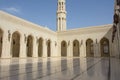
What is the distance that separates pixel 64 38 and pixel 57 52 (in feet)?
10.6

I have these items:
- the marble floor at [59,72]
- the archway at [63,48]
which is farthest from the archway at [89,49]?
the marble floor at [59,72]

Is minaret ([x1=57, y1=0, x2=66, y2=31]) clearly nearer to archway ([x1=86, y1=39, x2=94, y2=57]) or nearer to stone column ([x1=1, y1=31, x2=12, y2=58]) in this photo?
archway ([x1=86, y1=39, x2=94, y2=57])

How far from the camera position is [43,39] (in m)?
25.9

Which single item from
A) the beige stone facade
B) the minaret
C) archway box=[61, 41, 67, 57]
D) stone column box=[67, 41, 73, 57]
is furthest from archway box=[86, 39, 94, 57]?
the minaret

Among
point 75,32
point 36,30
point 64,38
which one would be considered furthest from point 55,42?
point 36,30

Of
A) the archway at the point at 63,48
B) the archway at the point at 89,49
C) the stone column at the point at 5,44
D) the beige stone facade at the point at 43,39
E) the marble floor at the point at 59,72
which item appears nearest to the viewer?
the marble floor at the point at 59,72

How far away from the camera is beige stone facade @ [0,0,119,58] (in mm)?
18094

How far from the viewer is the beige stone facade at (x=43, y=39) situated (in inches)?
712

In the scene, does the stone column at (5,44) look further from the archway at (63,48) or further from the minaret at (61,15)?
the minaret at (61,15)

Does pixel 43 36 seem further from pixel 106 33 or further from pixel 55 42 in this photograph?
pixel 106 33

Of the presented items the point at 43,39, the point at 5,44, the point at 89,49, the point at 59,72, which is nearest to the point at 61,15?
the point at 89,49

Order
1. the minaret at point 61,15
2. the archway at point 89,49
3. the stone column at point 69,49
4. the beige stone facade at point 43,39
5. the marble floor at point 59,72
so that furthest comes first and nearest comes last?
the minaret at point 61,15, the archway at point 89,49, the stone column at point 69,49, the beige stone facade at point 43,39, the marble floor at point 59,72

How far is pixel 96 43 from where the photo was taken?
2628 centimetres

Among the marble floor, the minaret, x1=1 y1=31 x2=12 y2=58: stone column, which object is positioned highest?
the minaret
